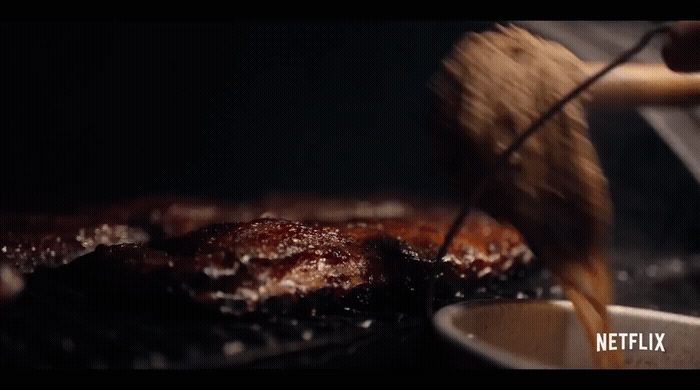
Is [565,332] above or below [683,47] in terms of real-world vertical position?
below

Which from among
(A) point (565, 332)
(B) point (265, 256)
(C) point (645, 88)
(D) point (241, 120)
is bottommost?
(A) point (565, 332)

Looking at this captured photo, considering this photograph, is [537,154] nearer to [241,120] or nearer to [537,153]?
[537,153]

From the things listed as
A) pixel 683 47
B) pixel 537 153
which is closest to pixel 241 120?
pixel 537 153

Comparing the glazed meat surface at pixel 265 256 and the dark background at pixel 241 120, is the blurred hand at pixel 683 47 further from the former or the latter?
the dark background at pixel 241 120

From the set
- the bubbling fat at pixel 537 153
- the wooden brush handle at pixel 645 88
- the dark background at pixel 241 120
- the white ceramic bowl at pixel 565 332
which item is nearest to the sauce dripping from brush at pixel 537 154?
the bubbling fat at pixel 537 153

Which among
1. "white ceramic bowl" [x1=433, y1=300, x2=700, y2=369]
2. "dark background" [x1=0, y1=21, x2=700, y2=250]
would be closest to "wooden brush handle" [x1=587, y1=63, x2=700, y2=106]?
"white ceramic bowl" [x1=433, y1=300, x2=700, y2=369]

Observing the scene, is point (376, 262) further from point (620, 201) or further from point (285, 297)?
point (620, 201)

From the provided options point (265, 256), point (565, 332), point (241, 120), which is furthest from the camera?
point (241, 120)
